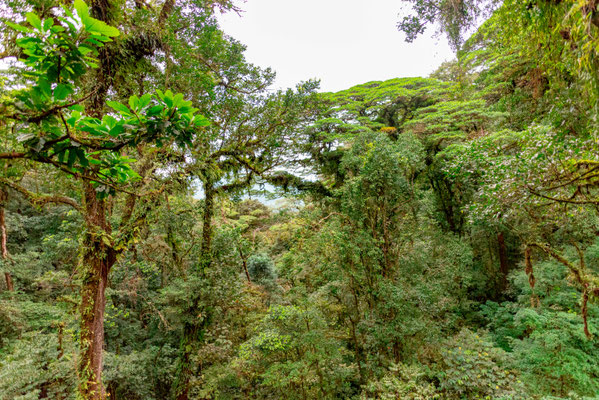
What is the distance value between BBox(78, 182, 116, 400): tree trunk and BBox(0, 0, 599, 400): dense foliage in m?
0.02

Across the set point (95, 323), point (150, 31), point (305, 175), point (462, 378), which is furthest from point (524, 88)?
point (95, 323)

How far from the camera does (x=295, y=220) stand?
20.8ft

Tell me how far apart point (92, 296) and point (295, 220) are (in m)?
4.16

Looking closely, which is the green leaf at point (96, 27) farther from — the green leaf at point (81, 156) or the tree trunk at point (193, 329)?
the tree trunk at point (193, 329)

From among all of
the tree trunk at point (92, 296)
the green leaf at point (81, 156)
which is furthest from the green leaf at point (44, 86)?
the tree trunk at point (92, 296)

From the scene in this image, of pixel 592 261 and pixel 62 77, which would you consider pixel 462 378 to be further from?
pixel 62 77

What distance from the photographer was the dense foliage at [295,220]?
1.82 meters

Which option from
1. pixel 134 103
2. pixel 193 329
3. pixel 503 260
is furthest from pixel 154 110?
pixel 503 260

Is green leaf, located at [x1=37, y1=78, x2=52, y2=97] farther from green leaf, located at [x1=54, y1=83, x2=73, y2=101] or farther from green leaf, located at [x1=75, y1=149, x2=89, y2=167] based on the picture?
green leaf, located at [x1=75, y1=149, x2=89, y2=167]

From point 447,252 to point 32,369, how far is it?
8.69m

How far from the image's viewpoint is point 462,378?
386cm

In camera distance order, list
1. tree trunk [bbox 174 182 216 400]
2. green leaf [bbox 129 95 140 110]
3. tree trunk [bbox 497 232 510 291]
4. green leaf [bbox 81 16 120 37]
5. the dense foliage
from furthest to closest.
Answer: tree trunk [bbox 497 232 510 291] → tree trunk [bbox 174 182 216 400] → the dense foliage → green leaf [bbox 129 95 140 110] → green leaf [bbox 81 16 120 37]

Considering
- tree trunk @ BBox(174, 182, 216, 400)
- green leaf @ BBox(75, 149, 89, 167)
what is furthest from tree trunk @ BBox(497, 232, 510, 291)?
green leaf @ BBox(75, 149, 89, 167)

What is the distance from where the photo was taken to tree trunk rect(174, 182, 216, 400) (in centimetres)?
552
